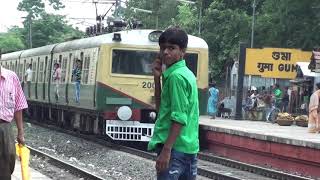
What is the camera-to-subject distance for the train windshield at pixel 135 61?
57.5 feet

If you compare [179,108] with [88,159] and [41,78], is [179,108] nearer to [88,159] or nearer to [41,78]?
[88,159]

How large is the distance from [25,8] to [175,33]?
88.4m

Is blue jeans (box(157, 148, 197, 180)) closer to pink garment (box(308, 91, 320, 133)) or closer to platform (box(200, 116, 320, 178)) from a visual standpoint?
platform (box(200, 116, 320, 178))

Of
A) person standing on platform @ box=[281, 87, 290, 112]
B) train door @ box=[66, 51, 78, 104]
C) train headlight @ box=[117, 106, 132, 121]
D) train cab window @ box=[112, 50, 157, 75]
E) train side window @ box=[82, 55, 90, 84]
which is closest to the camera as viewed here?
train headlight @ box=[117, 106, 132, 121]

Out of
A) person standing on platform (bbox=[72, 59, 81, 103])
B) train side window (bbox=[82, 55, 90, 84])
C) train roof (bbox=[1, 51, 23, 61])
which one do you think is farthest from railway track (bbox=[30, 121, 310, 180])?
train roof (bbox=[1, 51, 23, 61])

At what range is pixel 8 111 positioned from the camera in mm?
6586

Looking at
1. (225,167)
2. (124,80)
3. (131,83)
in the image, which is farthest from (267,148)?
(124,80)

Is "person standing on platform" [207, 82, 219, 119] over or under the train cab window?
under

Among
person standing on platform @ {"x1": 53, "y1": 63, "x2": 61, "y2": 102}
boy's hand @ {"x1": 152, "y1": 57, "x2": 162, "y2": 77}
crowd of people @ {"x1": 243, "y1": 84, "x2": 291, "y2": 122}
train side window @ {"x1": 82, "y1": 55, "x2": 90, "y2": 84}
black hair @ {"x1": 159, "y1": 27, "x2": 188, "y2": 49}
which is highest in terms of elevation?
black hair @ {"x1": 159, "y1": 27, "x2": 188, "y2": 49}

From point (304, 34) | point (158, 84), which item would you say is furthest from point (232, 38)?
point (158, 84)

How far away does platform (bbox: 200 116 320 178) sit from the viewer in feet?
46.4

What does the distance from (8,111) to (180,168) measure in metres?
2.01

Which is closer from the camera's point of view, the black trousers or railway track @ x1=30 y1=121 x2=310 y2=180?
the black trousers

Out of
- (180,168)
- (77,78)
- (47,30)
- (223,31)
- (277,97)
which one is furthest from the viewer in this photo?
(47,30)
